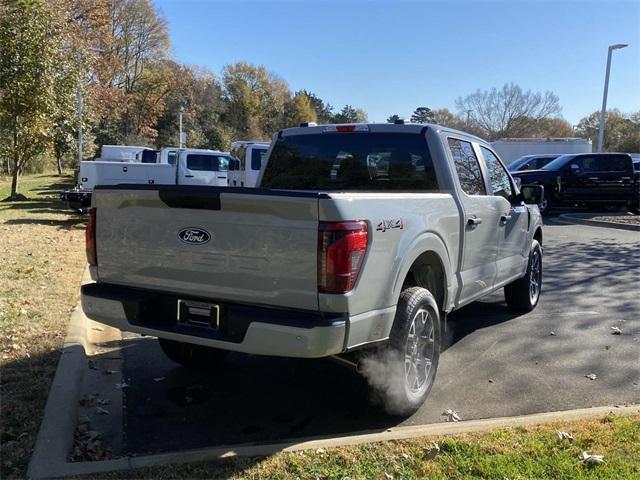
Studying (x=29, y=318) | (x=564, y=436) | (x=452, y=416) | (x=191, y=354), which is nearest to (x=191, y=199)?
(x=191, y=354)

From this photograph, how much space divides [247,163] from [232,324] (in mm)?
11800

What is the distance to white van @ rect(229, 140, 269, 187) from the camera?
1466 cm

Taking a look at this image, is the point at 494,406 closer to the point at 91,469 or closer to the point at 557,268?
the point at 91,469

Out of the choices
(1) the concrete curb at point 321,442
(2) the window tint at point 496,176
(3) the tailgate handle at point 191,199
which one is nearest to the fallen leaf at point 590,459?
(1) the concrete curb at point 321,442

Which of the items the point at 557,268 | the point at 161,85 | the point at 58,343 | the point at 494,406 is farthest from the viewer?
the point at 161,85

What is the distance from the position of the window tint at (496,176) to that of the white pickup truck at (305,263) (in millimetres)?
765

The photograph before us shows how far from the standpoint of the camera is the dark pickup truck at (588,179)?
1803cm

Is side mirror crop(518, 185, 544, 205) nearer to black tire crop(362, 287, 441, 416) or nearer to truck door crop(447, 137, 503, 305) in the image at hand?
truck door crop(447, 137, 503, 305)

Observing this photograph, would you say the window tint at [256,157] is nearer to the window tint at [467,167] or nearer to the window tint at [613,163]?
the window tint at [467,167]

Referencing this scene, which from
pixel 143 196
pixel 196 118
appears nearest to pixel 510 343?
pixel 143 196

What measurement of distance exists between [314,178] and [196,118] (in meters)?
62.0

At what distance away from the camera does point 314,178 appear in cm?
511

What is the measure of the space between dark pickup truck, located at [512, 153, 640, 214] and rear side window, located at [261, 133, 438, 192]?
46.4ft

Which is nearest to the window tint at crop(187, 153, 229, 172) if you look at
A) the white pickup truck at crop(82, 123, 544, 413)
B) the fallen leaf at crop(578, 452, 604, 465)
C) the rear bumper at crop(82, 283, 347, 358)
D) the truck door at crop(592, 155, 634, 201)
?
the truck door at crop(592, 155, 634, 201)
